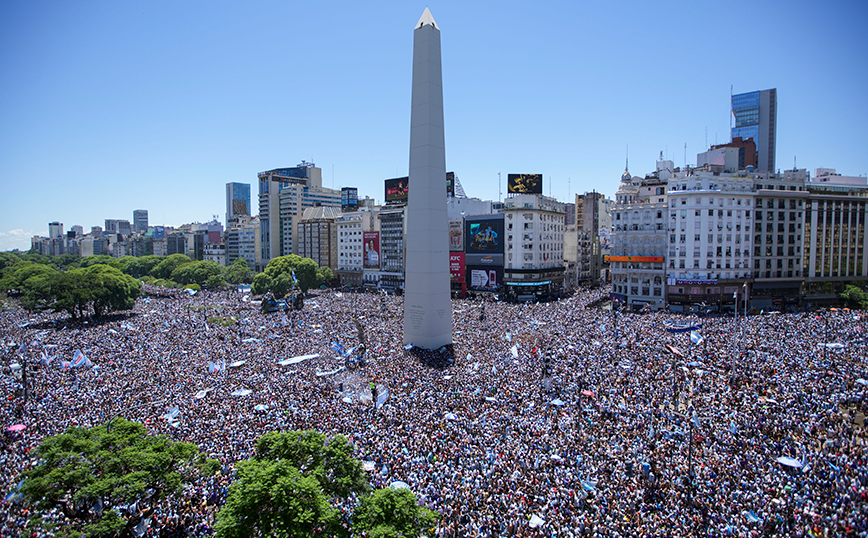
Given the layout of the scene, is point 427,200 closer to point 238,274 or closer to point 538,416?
point 538,416

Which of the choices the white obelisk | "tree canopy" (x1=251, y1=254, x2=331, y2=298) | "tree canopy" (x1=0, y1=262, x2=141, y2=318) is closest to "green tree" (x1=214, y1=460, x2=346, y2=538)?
the white obelisk

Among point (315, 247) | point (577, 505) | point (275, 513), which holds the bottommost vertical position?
point (577, 505)

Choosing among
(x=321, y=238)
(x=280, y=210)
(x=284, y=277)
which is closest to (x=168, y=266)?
(x=280, y=210)

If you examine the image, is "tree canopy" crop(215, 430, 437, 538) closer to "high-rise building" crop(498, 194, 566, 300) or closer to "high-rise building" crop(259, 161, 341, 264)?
"high-rise building" crop(498, 194, 566, 300)

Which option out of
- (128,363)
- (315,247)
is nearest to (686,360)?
(128,363)

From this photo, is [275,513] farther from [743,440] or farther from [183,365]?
[183,365]

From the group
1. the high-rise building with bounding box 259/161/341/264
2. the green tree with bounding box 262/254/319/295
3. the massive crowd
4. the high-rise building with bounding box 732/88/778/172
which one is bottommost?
the massive crowd

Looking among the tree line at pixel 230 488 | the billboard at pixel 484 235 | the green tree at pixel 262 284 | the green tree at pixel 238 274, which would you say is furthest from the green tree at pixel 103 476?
the green tree at pixel 238 274

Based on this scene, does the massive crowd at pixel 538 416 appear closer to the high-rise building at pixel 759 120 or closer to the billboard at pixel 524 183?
the billboard at pixel 524 183
